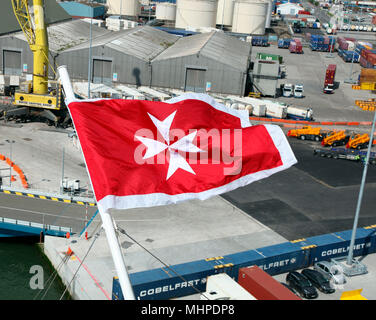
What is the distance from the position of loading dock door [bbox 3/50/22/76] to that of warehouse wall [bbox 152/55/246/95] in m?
24.0

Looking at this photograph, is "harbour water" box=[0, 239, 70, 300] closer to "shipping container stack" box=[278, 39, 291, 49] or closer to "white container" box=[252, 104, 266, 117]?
"white container" box=[252, 104, 266, 117]

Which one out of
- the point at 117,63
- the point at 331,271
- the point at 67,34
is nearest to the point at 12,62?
the point at 67,34

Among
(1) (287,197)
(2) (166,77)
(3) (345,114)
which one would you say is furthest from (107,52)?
(1) (287,197)

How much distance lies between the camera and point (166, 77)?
90.3m

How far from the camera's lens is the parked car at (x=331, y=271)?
38594mm

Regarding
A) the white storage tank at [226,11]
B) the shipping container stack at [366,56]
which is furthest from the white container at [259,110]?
the white storage tank at [226,11]

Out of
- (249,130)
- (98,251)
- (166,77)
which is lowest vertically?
(98,251)

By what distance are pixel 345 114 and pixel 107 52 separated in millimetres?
42002

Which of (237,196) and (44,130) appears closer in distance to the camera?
(237,196)

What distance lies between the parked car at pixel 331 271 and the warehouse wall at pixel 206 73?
53849 millimetres

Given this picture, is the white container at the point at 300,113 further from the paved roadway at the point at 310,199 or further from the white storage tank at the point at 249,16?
the white storage tank at the point at 249,16

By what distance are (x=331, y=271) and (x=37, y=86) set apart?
48.7 meters

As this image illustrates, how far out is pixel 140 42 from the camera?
9994cm

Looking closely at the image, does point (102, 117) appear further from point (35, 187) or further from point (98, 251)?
point (35, 187)
